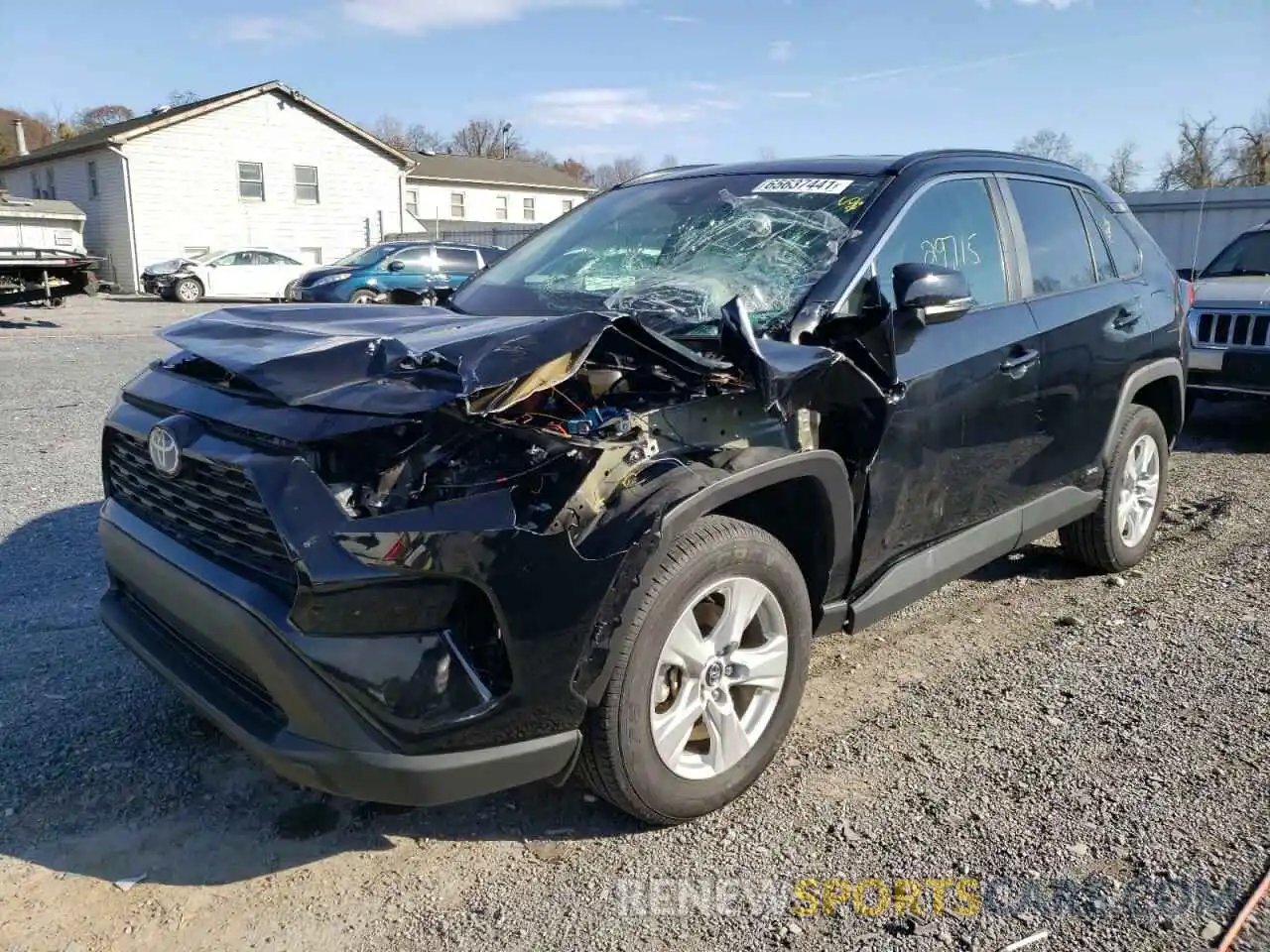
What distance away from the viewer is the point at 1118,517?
479cm

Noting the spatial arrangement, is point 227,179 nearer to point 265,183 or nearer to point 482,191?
point 265,183

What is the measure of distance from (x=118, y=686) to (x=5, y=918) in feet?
4.07

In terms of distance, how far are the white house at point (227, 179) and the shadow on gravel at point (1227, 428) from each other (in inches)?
1131

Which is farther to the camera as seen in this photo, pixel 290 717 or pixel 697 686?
pixel 697 686

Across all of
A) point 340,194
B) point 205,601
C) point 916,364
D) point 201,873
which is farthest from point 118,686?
point 340,194

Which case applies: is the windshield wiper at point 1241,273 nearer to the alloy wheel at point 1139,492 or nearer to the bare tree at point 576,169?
the alloy wheel at point 1139,492

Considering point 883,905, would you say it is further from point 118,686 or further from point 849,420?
point 118,686

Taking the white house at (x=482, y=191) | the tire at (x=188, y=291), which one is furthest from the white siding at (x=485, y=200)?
the tire at (x=188, y=291)

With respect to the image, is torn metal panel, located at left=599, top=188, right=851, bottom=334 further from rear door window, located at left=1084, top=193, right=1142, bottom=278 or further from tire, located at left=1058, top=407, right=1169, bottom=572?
tire, located at left=1058, top=407, right=1169, bottom=572

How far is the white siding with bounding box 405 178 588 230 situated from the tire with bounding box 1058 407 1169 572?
40931 mm

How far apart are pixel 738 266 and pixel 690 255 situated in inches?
10.1

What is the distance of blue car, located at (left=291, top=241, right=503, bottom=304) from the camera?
63.8 feet

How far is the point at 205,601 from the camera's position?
8.27ft

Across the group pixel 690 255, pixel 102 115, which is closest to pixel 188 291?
pixel 690 255
